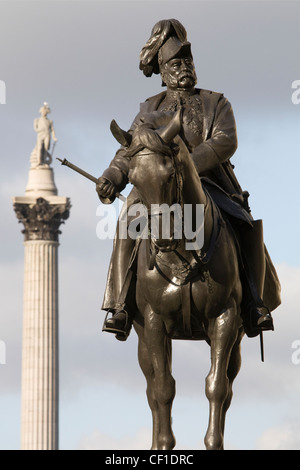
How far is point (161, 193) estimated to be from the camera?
19.2 m

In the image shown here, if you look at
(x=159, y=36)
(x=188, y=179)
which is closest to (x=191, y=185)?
(x=188, y=179)

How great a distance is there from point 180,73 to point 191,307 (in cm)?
267

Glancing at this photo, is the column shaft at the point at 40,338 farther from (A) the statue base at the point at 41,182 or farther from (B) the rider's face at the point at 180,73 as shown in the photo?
(B) the rider's face at the point at 180,73

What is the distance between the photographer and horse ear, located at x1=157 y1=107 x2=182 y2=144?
19.5m

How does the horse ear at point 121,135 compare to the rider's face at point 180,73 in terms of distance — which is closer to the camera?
the horse ear at point 121,135

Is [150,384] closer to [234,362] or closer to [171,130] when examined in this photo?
[234,362]

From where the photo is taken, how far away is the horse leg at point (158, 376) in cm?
2105

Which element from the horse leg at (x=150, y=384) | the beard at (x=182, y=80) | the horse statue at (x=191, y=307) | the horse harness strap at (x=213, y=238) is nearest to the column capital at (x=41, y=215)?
the beard at (x=182, y=80)

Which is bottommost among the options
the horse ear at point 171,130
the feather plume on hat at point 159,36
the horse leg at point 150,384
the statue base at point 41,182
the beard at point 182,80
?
the horse leg at point 150,384

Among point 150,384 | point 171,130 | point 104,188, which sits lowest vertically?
point 150,384

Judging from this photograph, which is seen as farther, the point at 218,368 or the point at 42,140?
the point at 42,140

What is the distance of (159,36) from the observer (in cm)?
2214

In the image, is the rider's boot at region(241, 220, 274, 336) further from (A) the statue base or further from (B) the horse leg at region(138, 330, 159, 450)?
(A) the statue base
